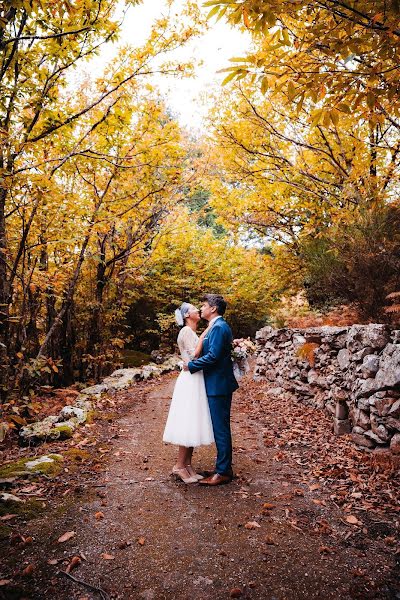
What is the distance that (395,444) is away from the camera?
4461mm

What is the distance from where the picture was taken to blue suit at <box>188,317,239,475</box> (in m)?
4.17

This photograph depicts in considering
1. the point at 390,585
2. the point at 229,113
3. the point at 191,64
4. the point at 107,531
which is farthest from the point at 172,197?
the point at 390,585

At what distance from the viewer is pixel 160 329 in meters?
15.9

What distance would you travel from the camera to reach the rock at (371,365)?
5051mm

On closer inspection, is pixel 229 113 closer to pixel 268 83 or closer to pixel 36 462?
pixel 268 83

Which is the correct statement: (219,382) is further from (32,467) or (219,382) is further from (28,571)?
(32,467)

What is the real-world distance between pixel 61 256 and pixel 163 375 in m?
5.82

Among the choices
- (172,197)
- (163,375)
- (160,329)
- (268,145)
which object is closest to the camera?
(268,145)

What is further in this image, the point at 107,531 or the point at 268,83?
the point at 107,531

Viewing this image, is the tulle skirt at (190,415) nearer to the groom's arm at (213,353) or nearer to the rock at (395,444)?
the groom's arm at (213,353)

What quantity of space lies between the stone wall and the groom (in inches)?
79.1

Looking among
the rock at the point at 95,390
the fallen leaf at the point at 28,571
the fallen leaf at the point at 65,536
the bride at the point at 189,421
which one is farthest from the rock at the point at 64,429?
the fallen leaf at the point at 28,571

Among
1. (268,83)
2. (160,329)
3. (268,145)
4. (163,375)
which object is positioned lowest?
(163,375)

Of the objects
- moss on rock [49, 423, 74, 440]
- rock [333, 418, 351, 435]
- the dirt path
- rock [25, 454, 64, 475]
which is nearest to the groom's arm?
the dirt path
